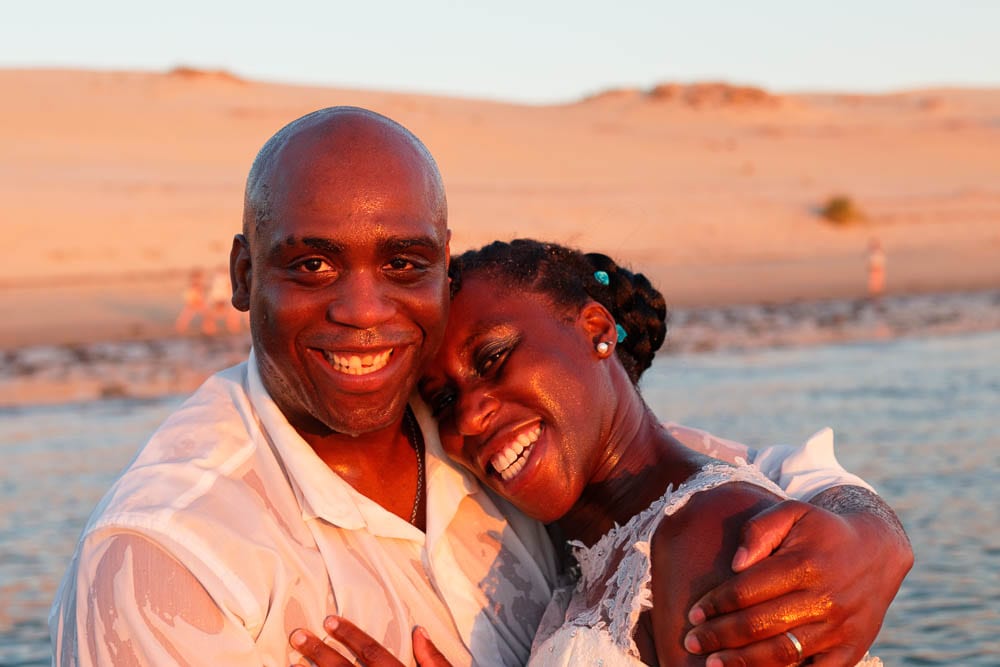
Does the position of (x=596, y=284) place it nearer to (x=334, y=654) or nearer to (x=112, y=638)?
(x=334, y=654)

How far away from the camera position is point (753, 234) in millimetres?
30969

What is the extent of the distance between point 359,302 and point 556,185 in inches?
1410

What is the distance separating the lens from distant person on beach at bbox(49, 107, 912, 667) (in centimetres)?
257

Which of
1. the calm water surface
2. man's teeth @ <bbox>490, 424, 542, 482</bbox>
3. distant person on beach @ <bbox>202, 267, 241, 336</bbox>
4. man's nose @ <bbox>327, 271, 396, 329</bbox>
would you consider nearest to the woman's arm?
man's teeth @ <bbox>490, 424, 542, 482</bbox>

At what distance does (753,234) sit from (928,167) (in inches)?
641

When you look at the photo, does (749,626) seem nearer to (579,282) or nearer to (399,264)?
(399,264)

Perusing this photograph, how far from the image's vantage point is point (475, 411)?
10.4 ft

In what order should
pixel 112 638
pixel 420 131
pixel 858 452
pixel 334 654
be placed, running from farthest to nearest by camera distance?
pixel 420 131, pixel 858 452, pixel 334 654, pixel 112 638

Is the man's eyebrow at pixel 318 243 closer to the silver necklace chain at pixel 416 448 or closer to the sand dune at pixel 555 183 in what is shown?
the silver necklace chain at pixel 416 448

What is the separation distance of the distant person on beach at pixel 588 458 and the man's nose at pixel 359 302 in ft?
1.36

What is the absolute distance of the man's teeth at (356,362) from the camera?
2882mm

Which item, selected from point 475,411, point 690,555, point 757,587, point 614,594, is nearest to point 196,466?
point 475,411

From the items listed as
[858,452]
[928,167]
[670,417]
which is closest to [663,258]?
[670,417]

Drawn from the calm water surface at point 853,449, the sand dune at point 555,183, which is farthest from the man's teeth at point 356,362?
the sand dune at point 555,183
